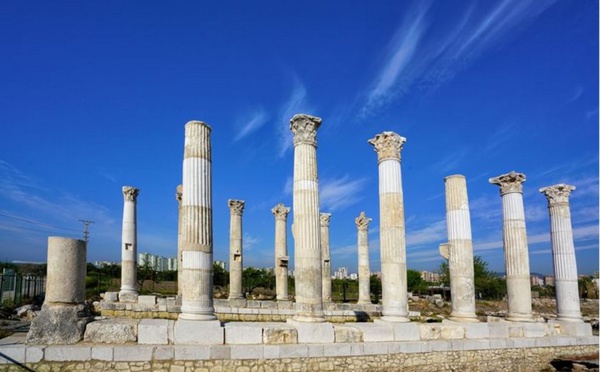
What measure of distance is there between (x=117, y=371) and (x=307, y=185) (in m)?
8.08

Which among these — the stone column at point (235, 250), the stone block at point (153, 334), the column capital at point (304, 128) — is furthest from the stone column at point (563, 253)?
the stone block at point (153, 334)

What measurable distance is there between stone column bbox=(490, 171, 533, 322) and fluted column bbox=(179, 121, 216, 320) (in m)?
14.0

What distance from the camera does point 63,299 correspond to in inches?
455

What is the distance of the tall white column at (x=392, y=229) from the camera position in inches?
607

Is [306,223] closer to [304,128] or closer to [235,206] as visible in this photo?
[304,128]

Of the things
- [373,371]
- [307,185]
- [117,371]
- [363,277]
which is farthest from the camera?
[363,277]

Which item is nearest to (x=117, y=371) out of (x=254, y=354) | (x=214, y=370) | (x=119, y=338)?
(x=119, y=338)

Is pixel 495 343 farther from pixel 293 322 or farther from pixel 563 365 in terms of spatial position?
pixel 293 322

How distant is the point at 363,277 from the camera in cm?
3216

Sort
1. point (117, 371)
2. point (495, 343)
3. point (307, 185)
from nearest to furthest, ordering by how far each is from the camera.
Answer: point (117, 371) < point (307, 185) < point (495, 343)

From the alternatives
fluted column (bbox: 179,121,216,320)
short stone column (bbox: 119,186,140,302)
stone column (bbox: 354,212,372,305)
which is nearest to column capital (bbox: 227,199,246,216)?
short stone column (bbox: 119,186,140,302)

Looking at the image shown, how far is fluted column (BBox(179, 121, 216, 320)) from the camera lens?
1277cm

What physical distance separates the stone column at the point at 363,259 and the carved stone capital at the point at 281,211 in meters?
6.28

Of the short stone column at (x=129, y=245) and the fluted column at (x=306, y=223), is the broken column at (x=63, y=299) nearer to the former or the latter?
the fluted column at (x=306, y=223)
